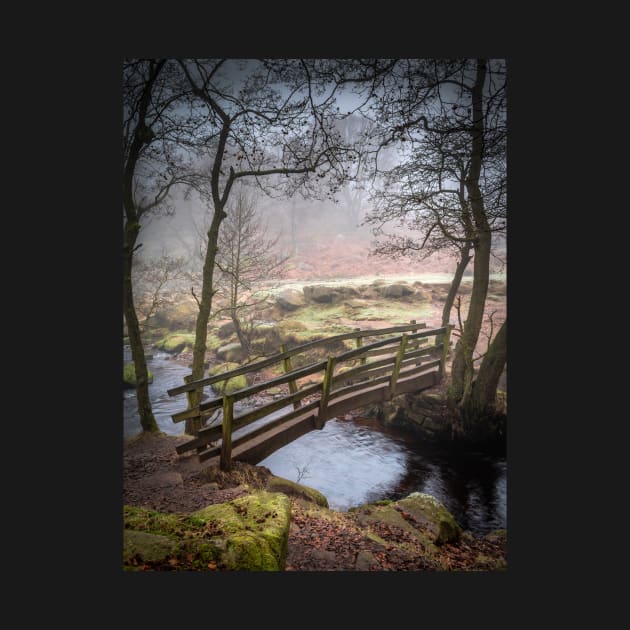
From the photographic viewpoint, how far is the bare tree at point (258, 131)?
15.8 ft

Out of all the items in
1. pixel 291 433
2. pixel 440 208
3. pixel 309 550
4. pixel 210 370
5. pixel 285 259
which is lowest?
pixel 309 550

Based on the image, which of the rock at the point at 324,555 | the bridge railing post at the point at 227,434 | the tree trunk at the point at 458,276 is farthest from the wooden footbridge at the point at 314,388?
the rock at the point at 324,555

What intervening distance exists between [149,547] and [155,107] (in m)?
4.79

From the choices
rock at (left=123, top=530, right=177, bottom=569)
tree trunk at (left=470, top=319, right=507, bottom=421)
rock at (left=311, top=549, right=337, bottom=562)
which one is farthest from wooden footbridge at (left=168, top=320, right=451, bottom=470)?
rock at (left=311, top=549, right=337, bottom=562)

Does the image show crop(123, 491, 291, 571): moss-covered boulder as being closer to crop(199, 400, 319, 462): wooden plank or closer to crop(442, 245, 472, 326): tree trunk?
crop(199, 400, 319, 462): wooden plank

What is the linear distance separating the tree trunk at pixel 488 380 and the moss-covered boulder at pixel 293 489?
2636 mm

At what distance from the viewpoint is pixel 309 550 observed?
410cm

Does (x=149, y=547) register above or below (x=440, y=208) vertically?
below

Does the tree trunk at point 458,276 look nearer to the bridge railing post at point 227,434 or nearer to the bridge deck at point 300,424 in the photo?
the bridge deck at point 300,424

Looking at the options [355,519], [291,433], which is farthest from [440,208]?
[355,519]

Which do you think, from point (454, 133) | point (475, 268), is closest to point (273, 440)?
point (475, 268)

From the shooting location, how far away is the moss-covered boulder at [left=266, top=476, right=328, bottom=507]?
473cm

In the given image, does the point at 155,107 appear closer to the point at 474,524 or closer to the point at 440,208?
the point at 440,208

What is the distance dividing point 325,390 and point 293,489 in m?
1.40
